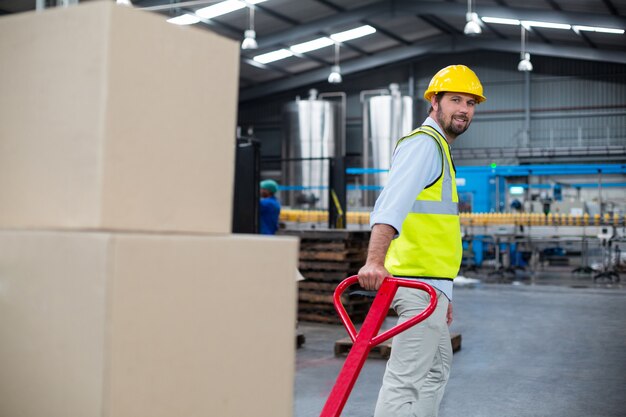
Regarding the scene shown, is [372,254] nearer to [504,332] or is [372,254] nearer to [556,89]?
[504,332]

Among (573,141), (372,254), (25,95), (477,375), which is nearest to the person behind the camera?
(25,95)

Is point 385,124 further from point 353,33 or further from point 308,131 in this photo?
point 353,33

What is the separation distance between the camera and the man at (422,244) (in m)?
2.92

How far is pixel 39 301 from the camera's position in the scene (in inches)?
61.0

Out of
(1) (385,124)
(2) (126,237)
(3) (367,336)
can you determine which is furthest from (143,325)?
(1) (385,124)

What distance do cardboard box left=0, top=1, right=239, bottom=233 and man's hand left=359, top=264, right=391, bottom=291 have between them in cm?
113

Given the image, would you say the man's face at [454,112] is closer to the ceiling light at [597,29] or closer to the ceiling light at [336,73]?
the ceiling light at [597,29]

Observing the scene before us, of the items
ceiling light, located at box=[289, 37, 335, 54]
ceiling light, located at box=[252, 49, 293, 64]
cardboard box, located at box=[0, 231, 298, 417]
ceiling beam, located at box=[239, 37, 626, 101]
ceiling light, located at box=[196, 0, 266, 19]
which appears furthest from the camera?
ceiling light, located at box=[252, 49, 293, 64]

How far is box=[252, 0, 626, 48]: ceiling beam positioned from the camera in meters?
18.2

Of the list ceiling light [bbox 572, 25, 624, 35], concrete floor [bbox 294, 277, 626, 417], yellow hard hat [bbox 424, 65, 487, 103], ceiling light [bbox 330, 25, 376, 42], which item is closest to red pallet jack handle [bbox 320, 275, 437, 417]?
yellow hard hat [bbox 424, 65, 487, 103]

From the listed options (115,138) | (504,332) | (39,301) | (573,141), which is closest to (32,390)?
(39,301)

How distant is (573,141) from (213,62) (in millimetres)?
24936

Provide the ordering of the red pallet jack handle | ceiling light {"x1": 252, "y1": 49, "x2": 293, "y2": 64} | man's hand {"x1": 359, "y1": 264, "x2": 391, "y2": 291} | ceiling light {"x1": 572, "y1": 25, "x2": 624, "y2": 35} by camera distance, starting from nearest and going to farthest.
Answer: the red pallet jack handle → man's hand {"x1": 359, "y1": 264, "x2": 391, "y2": 291} → ceiling light {"x1": 572, "y1": 25, "x2": 624, "y2": 35} → ceiling light {"x1": 252, "y1": 49, "x2": 293, "y2": 64}

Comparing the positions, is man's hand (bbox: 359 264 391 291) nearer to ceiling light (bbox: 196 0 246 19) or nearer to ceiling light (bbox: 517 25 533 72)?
ceiling light (bbox: 196 0 246 19)
